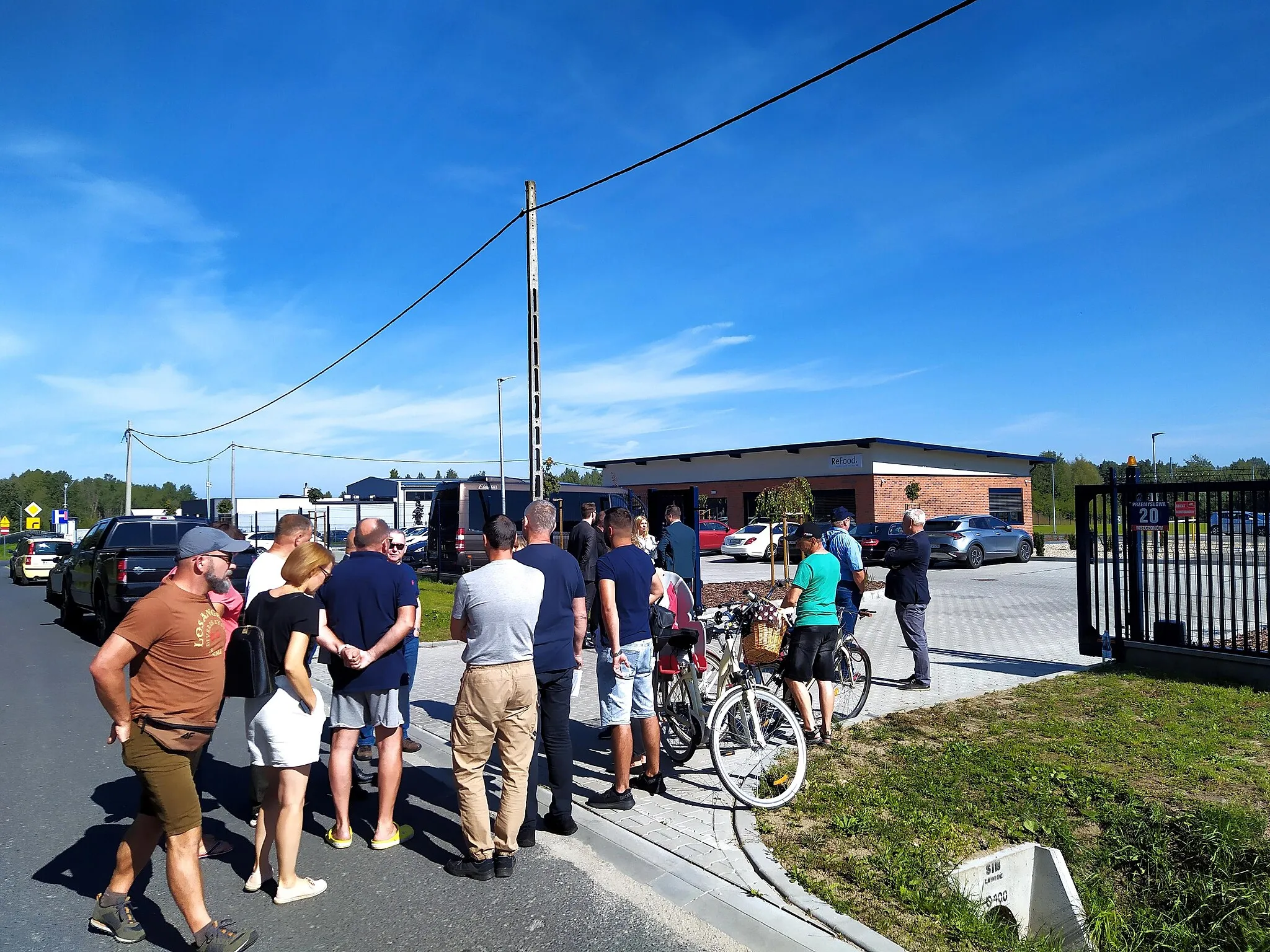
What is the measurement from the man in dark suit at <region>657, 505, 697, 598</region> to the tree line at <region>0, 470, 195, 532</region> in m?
113

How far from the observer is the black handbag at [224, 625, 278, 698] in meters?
3.91

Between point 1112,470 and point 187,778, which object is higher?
point 1112,470

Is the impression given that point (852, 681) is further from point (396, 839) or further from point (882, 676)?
point (396, 839)

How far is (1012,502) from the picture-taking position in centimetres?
4531

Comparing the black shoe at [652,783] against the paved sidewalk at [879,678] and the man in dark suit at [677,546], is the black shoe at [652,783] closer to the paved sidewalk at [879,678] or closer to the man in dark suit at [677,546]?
the paved sidewalk at [879,678]

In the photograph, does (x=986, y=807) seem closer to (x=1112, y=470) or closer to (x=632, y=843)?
(x=632, y=843)

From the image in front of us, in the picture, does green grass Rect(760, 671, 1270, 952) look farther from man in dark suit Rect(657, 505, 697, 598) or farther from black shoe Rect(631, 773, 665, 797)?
man in dark suit Rect(657, 505, 697, 598)

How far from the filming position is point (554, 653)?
16.0 ft

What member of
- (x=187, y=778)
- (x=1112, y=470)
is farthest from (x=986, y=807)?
(x=1112, y=470)

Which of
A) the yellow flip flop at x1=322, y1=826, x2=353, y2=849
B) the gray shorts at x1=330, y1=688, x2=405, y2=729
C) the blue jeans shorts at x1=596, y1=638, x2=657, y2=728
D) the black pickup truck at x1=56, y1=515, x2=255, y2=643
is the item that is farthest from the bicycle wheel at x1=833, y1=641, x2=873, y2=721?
the black pickup truck at x1=56, y1=515, x2=255, y2=643

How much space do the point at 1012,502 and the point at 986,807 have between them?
44.0m

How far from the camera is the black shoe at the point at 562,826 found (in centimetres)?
497

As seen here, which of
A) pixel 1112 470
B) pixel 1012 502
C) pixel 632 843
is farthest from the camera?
pixel 1012 502

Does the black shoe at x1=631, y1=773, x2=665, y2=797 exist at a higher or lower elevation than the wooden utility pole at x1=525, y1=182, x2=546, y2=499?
lower
